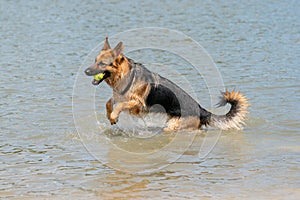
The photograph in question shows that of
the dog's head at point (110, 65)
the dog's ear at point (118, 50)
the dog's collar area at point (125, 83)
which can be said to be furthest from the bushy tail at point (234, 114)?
→ the dog's ear at point (118, 50)

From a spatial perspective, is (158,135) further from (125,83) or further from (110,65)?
(110,65)

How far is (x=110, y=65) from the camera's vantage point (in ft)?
26.1

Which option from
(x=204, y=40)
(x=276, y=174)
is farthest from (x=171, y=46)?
(x=276, y=174)

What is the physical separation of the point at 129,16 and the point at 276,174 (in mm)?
15068

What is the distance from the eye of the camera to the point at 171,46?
51.2ft

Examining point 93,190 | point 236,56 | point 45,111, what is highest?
point 236,56

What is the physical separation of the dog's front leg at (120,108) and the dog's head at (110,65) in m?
0.33

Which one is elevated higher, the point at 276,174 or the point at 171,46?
the point at 171,46

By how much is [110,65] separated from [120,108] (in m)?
0.60

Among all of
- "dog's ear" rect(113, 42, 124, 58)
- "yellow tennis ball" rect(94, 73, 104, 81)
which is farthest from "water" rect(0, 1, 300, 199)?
"dog's ear" rect(113, 42, 124, 58)

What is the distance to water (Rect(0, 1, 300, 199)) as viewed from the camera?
20.0 feet

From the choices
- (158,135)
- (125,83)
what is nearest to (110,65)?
Result: (125,83)

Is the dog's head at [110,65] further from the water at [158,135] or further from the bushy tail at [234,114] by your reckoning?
the bushy tail at [234,114]

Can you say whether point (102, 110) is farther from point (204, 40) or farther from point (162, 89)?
point (204, 40)
